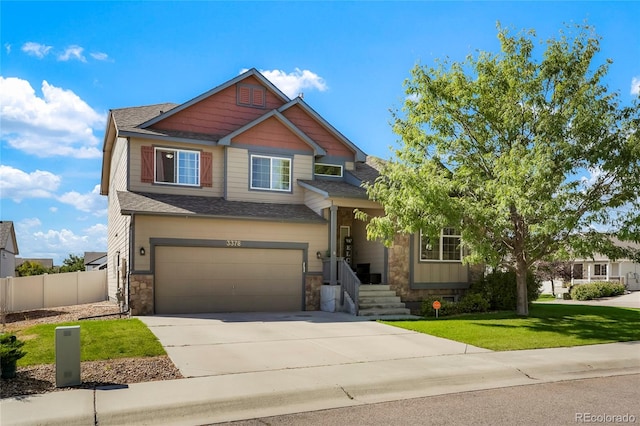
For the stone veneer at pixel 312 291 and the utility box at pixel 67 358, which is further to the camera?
the stone veneer at pixel 312 291

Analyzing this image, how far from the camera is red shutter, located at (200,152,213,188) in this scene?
18953 mm

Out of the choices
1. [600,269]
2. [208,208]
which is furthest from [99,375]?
[600,269]

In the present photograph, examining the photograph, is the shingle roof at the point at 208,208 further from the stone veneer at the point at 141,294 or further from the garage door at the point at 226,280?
the stone veneer at the point at 141,294

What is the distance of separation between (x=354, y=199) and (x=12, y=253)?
130ft

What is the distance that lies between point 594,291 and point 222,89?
26.5m

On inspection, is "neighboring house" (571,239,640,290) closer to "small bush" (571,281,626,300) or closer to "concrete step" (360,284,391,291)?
"small bush" (571,281,626,300)

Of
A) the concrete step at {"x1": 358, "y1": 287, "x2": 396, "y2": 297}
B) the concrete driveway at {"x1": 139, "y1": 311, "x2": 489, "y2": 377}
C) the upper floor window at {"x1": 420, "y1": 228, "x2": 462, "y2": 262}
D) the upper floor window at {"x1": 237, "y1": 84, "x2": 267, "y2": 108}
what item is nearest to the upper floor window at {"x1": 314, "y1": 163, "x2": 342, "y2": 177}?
the upper floor window at {"x1": 237, "y1": 84, "x2": 267, "y2": 108}

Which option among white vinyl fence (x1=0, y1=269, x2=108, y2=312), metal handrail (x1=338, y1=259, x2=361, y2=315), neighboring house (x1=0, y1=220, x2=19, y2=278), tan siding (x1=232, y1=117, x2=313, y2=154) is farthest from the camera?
neighboring house (x1=0, y1=220, x2=19, y2=278)

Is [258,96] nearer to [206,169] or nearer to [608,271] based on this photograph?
[206,169]

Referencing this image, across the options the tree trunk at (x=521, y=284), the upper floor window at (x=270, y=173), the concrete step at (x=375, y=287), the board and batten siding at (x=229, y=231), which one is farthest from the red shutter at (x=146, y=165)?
the tree trunk at (x=521, y=284)

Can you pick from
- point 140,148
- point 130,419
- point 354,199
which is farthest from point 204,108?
point 130,419

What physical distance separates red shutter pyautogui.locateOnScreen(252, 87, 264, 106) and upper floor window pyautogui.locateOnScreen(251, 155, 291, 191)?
2.53 m

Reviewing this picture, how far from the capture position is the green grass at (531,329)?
38.8ft

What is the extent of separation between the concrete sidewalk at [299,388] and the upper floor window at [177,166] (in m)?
11.4
